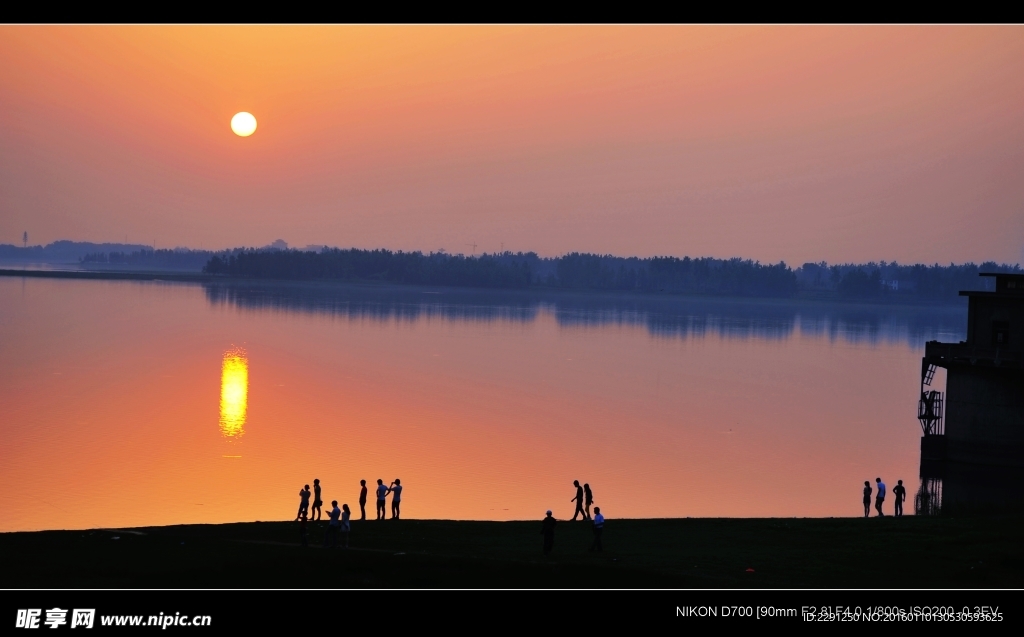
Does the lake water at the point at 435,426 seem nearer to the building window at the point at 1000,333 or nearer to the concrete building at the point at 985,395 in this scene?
the concrete building at the point at 985,395

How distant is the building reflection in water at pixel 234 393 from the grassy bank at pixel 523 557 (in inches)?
1297

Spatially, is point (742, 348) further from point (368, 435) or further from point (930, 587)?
point (930, 587)

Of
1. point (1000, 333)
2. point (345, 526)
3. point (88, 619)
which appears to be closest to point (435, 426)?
point (1000, 333)

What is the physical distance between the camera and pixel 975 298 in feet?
175

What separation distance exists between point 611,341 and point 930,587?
4984 inches

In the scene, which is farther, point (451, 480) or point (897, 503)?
point (451, 480)

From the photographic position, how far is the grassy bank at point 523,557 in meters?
23.8

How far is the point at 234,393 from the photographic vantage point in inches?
3184

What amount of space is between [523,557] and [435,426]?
4088cm

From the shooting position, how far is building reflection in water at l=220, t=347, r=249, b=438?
65.1 m

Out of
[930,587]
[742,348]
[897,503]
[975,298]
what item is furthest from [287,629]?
[742,348]

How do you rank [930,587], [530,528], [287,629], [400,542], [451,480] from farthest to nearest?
[451,480]
[530,528]
[400,542]
[930,587]
[287,629]

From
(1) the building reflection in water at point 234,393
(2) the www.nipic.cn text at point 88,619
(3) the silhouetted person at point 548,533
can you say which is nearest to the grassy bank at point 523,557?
(3) the silhouetted person at point 548,533

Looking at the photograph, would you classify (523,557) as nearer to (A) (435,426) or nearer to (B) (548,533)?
(B) (548,533)
